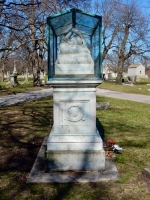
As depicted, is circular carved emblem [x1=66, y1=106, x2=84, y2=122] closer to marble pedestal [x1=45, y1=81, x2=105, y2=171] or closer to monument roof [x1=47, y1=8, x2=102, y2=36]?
marble pedestal [x1=45, y1=81, x2=105, y2=171]

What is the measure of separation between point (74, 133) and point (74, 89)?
76 centimetres

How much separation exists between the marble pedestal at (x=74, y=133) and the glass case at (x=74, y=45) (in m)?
0.28

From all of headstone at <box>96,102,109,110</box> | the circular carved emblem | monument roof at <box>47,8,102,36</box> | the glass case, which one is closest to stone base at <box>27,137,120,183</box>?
the circular carved emblem

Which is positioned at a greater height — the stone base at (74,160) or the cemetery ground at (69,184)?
the stone base at (74,160)

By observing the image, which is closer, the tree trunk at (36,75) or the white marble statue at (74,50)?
the white marble statue at (74,50)

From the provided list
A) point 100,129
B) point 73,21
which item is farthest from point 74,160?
point 100,129

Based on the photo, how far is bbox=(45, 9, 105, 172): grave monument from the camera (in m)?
3.94

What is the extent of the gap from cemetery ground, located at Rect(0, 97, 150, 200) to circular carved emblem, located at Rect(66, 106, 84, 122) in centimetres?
109

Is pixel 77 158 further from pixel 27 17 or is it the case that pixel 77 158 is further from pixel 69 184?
pixel 27 17

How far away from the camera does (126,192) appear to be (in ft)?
11.0

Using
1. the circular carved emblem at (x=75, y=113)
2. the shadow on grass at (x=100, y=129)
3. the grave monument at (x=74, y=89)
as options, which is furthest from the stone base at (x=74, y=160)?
the shadow on grass at (x=100, y=129)

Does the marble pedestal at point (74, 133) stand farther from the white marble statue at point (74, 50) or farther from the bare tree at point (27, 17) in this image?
the bare tree at point (27, 17)

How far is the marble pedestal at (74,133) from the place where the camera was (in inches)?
155

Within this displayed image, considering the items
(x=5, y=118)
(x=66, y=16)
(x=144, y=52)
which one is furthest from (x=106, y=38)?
(x=66, y=16)
